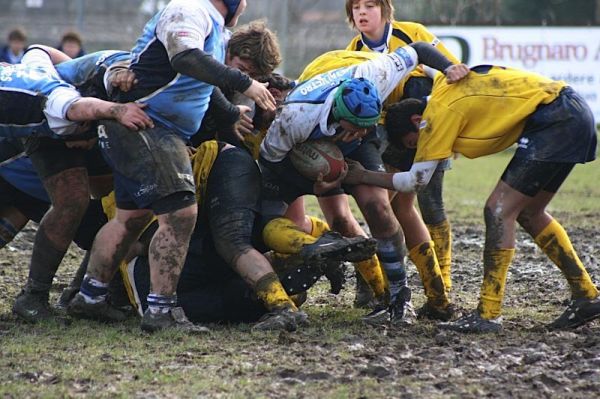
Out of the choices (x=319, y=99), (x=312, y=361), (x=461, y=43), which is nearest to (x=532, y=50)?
(x=461, y=43)

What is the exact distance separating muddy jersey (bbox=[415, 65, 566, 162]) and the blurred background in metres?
14.3

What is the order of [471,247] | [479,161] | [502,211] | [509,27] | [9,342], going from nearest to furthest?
[9,342], [502,211], [471,247], [479,161], [509,27]

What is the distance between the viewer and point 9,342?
5824 millimetres

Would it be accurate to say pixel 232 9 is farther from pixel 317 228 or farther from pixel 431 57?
pixel 317 228

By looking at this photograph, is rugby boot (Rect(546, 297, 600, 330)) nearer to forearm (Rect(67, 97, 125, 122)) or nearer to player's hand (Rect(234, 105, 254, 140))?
player's hand (Rect(234, 105, 254, 140))

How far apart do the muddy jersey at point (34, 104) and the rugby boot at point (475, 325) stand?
243 cm

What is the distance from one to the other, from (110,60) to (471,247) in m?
4.14

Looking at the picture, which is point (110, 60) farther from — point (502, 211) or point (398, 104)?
point (502, 211)

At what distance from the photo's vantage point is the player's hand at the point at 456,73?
6.27 meters

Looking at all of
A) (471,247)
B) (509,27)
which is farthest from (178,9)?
(509,27)

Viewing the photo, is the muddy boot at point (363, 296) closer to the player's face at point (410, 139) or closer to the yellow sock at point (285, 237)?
the yellow sock at point (285, 237)

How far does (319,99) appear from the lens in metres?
6.36

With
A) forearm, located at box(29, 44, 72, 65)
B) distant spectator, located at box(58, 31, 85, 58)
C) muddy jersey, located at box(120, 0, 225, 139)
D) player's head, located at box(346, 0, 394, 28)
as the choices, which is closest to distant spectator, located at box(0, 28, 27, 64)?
distant spectator, located at box(58, 31, 85, 58)

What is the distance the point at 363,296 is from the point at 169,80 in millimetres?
2066
